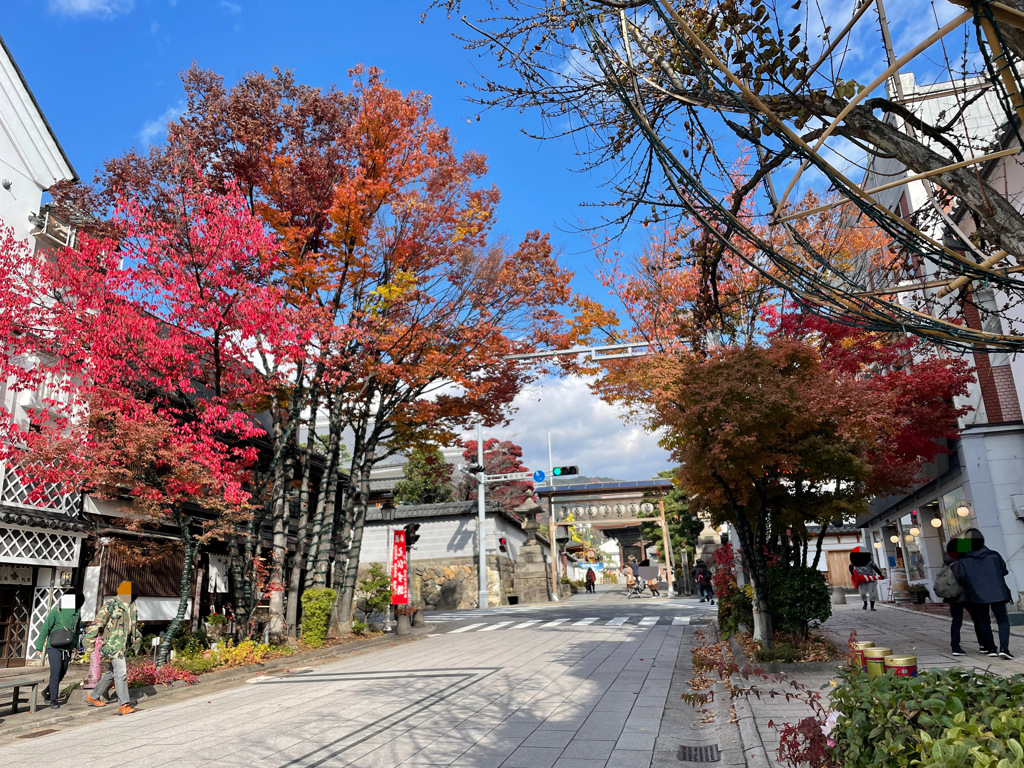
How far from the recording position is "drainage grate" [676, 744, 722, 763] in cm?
608

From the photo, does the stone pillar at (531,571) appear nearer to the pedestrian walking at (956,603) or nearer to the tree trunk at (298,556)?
the tree trunk at (298,556)

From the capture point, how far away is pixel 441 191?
1584cm

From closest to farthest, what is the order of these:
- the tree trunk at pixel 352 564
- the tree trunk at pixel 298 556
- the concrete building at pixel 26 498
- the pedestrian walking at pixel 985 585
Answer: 1. the pedestrian walking at pixel 985 585
2. the concrete building at pixel 26 498
3. the tree trunk at pixel 298 556
4. the tree trunk at pixel 352 564

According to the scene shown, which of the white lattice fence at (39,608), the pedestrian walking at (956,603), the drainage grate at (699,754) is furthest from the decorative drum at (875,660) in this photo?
the white lattice fence at (39,608)

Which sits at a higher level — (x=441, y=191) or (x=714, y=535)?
(x=441, y=191)

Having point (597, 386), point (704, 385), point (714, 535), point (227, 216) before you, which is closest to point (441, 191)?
point (227, 216)

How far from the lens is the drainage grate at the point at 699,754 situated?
6082mm

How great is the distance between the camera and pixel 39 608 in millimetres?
13961

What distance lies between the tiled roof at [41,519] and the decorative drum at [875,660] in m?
13.8

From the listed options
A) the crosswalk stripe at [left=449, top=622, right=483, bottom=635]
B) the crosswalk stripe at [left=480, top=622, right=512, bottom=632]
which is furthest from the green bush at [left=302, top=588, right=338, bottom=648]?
the crosswalk stripe at [left=480, top=622, right=512, bottom=632]

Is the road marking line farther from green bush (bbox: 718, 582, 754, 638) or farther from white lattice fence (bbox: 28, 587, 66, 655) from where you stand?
white lattice fence (bbox: 28, 587, 66, 655)

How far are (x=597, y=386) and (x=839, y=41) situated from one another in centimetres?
1433

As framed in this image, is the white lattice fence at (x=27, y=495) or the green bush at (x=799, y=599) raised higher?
the white lattice fence at (x=27, y=495)

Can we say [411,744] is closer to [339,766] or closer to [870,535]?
[339,766]
